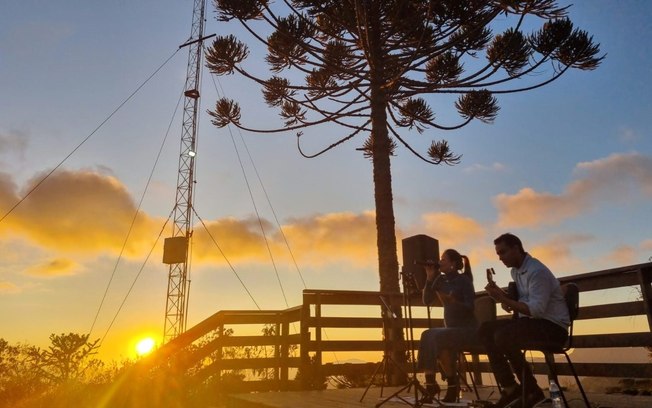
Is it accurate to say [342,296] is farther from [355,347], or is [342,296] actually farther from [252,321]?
[252,321]

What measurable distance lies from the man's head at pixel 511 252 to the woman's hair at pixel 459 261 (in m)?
1.05

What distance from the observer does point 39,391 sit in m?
6.41

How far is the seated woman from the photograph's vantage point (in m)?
4.50

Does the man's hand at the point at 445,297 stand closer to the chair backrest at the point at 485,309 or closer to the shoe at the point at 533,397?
the chair backrest at the point at 485,309

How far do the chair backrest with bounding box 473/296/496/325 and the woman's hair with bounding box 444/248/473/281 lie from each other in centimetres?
35

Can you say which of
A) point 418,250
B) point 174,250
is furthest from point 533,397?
point 174,250

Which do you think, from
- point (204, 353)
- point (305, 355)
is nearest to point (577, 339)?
point (305, 355)

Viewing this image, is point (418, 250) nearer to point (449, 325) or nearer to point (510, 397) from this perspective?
point (449, 325)

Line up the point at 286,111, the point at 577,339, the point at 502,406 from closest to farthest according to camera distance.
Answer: the point at 502,406 → the point at 577,339 → the point at 286,111

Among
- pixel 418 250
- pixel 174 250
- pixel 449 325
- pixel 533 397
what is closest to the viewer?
pixel 533 397

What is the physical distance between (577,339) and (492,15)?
19.2 feet

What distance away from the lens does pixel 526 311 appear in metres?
3.41

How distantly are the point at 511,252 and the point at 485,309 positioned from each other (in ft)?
2.91

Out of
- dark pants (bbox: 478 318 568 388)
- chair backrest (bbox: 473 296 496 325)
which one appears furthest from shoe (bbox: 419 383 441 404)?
dark pants (bbox: 478 318 568 388)
